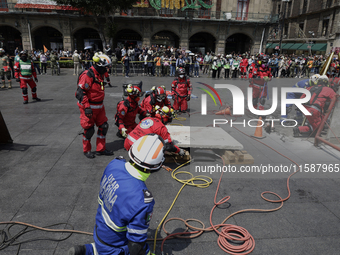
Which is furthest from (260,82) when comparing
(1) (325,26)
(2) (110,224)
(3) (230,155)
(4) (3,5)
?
(1) (325,26)

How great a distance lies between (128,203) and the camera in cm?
217

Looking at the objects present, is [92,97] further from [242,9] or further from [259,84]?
[242,9]

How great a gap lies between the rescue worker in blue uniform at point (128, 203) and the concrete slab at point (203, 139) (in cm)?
336

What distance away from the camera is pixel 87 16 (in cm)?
2925

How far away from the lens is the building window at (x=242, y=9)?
31906mm

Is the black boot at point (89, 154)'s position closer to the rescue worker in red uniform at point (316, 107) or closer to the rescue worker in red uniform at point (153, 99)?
the rescue worker in red uniform at point (153, 99)

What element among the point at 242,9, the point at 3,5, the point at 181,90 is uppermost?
the point at 242,9

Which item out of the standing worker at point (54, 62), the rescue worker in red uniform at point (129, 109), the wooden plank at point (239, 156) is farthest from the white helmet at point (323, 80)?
the standing worker at point (54, 62)

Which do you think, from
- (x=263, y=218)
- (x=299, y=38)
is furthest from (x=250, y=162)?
(x=299, y=38)

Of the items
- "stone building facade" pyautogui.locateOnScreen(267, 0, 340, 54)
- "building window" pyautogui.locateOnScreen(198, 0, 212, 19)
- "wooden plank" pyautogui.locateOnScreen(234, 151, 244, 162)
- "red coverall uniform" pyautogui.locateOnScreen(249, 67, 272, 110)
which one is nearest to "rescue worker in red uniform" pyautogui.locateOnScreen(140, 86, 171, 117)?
"wooden plank" pyautogui.locateOnScreen(234, 151, 244, 162)

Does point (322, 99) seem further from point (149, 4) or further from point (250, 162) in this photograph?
point (149, 4)

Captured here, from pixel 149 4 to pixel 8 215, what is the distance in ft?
103

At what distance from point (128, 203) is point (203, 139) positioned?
405cm

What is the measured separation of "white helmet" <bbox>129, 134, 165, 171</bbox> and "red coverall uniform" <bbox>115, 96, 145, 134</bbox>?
3885mm
